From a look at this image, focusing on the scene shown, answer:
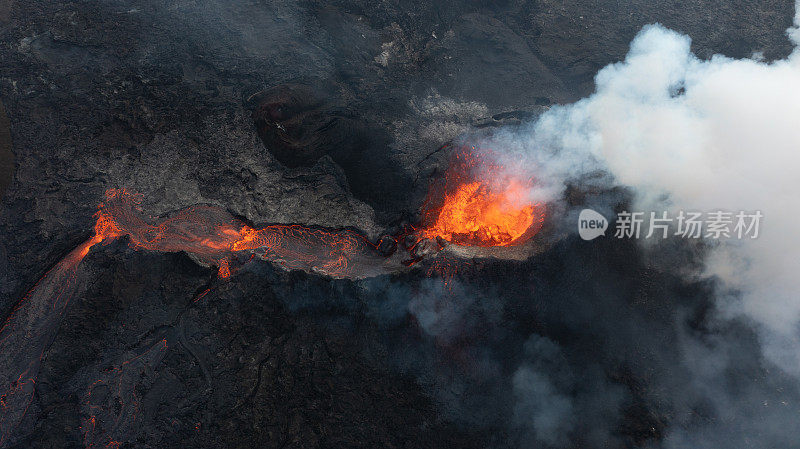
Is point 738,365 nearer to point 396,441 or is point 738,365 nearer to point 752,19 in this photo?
point 396,441

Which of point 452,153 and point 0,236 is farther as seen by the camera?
point 452,153

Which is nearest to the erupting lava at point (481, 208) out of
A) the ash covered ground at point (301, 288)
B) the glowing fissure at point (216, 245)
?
the glowing fissure at point (216, 245)

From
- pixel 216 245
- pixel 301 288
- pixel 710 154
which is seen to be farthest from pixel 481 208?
pixel 216 245

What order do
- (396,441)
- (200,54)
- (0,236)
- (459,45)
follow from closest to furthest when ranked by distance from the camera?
(396,441), (0,236), (200,54), (459,45)

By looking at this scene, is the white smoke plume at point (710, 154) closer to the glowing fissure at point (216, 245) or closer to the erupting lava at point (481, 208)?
the erupting lava at point (481, 208)

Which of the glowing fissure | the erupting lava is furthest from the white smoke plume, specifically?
the glowing fissure

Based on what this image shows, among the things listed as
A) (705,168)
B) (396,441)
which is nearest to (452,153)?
(705,168)

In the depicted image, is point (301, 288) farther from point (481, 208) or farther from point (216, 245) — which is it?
point (481, 208)
